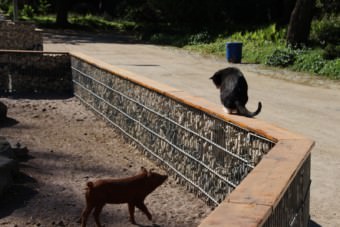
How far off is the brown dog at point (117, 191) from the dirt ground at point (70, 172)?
0.45m

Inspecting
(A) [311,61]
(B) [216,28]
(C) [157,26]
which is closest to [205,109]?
(A) [311,61]

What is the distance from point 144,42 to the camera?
38000 millimetres

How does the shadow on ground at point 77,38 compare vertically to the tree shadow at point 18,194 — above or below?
below

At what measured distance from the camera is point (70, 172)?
9.02 m

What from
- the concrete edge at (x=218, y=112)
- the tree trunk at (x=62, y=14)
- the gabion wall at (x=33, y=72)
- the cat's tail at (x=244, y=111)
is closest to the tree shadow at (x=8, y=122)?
the concrete edge at (x=218, y=112)

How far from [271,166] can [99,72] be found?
337 inches

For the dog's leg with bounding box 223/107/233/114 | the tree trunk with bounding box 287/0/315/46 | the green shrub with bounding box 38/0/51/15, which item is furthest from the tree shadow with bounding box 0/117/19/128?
the green shrub with bounding box 38/0/51/15

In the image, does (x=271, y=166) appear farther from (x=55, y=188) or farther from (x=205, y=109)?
(x=55, y=188)

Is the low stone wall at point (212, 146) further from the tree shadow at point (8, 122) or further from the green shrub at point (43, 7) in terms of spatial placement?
the green shrub at point (43, 7)

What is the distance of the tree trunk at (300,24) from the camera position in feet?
83.9

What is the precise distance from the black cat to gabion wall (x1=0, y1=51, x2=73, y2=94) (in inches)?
339

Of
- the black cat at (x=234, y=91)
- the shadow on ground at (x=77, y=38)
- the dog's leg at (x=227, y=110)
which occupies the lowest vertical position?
the shadow on ground at (x=77, y=38)

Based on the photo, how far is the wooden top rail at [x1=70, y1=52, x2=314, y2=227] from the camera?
3.18 meters

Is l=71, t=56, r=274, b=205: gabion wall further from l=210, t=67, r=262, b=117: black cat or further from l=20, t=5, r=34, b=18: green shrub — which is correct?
l=20, t=5, r=34, b=18: green shrub
